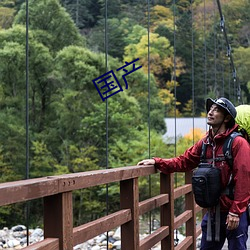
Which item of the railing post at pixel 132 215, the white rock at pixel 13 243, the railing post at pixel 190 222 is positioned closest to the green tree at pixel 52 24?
the white rock at pixel 13 243

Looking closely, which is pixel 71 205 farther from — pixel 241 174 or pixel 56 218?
pixel 241 174

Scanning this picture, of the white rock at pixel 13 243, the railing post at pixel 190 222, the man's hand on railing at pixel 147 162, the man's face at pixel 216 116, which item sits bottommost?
the white rock at pixel 13 243

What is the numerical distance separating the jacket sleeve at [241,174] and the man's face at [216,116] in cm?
10

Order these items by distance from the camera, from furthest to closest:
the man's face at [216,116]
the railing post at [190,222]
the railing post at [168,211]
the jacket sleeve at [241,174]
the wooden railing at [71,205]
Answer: the railing post at [190,222] < the railing post at [168,211] < the man's face at [216,116] < the jacket sleeve at [241,174] < the wooden railing at [71,205]

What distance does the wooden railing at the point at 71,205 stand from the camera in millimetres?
1272

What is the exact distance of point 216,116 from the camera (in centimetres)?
203

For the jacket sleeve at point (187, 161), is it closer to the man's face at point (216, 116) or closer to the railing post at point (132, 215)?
the man's face at point (216, 116)

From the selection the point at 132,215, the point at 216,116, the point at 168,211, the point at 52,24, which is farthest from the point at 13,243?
the point at 216,116

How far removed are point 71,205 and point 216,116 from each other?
0.74 meters

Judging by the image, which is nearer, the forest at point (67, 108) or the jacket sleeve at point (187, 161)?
the jacket sleeve at point (187, 161)

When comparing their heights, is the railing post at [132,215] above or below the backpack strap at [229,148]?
below

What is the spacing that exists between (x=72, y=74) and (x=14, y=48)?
66.0 inches

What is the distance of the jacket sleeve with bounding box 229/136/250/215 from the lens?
191cm

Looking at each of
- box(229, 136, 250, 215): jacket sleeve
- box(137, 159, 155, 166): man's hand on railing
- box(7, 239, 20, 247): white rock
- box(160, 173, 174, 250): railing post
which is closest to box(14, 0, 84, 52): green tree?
box(7, 239, 20, 247): white rock
